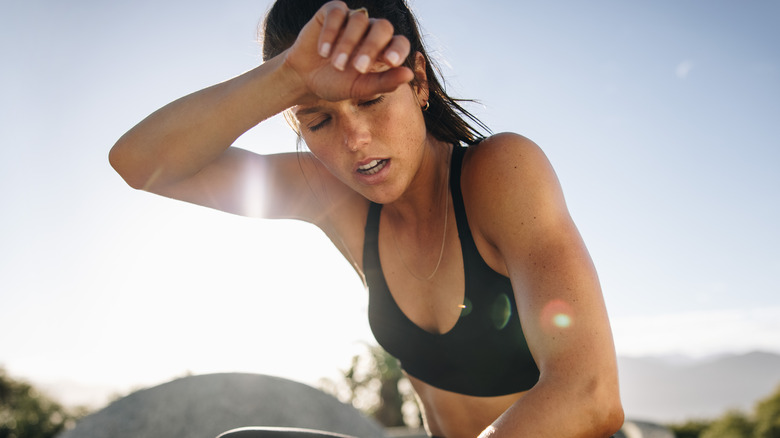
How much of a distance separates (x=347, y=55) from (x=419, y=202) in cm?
91

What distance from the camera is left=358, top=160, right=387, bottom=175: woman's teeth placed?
1737mm

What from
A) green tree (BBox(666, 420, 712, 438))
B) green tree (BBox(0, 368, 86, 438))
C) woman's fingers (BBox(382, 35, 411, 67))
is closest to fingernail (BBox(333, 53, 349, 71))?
woman's fingers (BBox(382, 35, 411, 67))

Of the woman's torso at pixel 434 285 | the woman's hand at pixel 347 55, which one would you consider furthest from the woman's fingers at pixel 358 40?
the woman's torso at pixel 434 285

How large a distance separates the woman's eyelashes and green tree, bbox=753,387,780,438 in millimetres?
13598

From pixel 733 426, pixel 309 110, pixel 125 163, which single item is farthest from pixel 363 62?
pixel 733 426

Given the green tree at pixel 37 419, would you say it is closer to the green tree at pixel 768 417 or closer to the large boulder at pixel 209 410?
the large boulder at pixel 209 410

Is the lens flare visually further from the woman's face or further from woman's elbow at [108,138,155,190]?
woman's elbow at [108,138,155,190]

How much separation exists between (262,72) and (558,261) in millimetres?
1137

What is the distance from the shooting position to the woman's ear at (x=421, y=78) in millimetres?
1913

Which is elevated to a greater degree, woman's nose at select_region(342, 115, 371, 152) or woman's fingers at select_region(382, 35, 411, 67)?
woman's fingers at select_region(382, 35, 411, 67)

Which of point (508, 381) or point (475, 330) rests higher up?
point (475, 330)

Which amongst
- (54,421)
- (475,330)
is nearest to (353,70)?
(475,330)

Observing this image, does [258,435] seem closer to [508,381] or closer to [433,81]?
[508,381]

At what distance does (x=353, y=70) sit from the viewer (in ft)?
4.65
